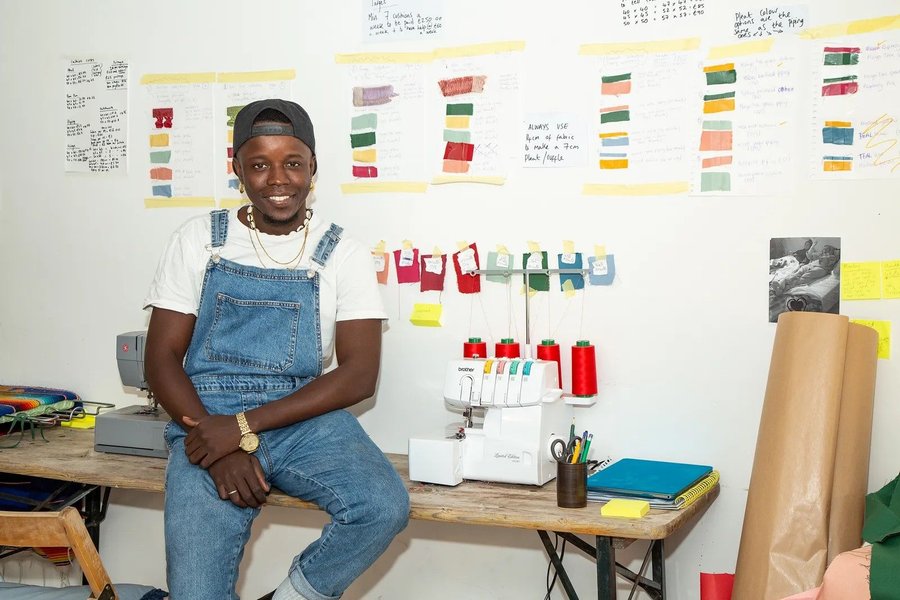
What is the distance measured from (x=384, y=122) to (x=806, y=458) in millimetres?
1638

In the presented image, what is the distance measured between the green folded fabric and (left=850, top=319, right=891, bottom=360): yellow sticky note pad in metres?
0.42

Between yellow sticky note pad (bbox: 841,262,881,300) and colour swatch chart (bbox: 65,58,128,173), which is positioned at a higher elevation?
colour swatch chart (bbox: 65,58,128,173)

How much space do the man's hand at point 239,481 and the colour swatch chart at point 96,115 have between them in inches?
59.0

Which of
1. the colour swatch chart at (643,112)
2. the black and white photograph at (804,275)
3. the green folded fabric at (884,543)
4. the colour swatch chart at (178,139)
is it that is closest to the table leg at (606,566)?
the green folded fabric at (884,543)

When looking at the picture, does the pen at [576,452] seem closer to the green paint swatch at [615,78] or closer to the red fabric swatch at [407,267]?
the red fabric swatch at [407,267]

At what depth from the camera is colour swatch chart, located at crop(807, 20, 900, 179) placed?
2541 millimetres

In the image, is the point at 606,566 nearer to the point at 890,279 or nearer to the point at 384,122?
the point at 890,279

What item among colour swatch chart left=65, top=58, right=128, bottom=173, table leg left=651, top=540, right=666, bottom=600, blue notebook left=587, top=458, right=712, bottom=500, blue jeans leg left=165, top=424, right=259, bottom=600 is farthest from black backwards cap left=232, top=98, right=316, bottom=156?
table leg left=651, top=540, right=666, bottom=600

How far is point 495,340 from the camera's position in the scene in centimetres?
300

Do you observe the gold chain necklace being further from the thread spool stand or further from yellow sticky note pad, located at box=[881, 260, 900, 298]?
yellow sticky note pad, located at box=[881, 260, 900, 298]

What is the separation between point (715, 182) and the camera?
272 cm

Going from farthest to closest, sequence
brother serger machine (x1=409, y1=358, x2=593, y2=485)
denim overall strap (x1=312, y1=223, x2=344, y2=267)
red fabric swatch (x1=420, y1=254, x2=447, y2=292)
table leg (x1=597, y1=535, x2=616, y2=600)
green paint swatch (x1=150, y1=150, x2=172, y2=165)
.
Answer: green paint swatch (x1=150, y1=150, x2=172, y2=165)
red fabric swatch (x1=420, y1=254, x2=447, y2=292)
denim overall strap (x1=312, y1=223, x2=344, y2=267)
brother serger machine (x1=409, y1=358, x2=593, y2=485)
table leg (x1=597, y1=535, x2=616, y2=600)

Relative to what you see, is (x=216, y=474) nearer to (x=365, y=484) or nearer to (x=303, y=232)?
(x=365, y=484)

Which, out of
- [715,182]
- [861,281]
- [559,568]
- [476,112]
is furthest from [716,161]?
[559,568]
